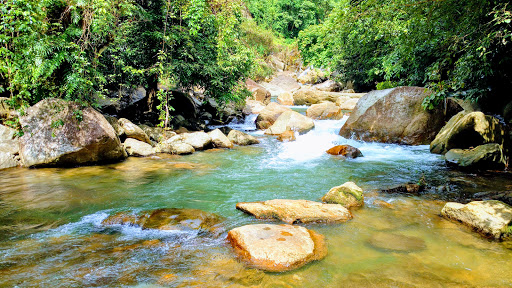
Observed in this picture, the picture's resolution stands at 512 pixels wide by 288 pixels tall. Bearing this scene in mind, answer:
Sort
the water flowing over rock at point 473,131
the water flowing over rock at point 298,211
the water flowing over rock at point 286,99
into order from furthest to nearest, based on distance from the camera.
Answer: the water flowing over rock at point 286,99, the water flowing over rock at point 473,131, the water flowing over rock at point 298,211

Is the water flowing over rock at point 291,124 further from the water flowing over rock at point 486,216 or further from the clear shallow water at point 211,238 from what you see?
the water flowing over rock at point 486,216

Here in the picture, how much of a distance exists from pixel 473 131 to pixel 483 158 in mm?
937

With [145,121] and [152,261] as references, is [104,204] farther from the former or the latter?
[145,121]

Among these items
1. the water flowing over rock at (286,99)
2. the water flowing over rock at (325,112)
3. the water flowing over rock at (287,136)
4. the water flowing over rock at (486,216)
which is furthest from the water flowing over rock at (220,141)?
the water flowing over rock at (286,99)

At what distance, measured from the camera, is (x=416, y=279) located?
2793 mm

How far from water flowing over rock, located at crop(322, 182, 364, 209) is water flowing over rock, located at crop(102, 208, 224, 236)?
6.02 feet

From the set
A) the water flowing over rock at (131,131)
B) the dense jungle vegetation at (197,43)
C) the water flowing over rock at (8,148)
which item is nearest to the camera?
the dense jungle vegetation at (197,43)

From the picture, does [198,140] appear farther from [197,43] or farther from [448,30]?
[448,30]

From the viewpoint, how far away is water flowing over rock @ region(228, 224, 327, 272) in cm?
300

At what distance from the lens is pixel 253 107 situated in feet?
61.6

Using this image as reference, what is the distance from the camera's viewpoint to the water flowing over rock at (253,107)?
1759 centimetres

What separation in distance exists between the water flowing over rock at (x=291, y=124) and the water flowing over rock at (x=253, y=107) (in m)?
4.36

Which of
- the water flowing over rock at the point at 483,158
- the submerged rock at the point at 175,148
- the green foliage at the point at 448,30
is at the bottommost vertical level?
the submerged rock at the point at 175,148

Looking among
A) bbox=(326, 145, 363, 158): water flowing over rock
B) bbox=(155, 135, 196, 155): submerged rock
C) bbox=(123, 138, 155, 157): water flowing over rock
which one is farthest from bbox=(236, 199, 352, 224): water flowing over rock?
bbox=(123, 138, 155, 157): water flowing over rock
